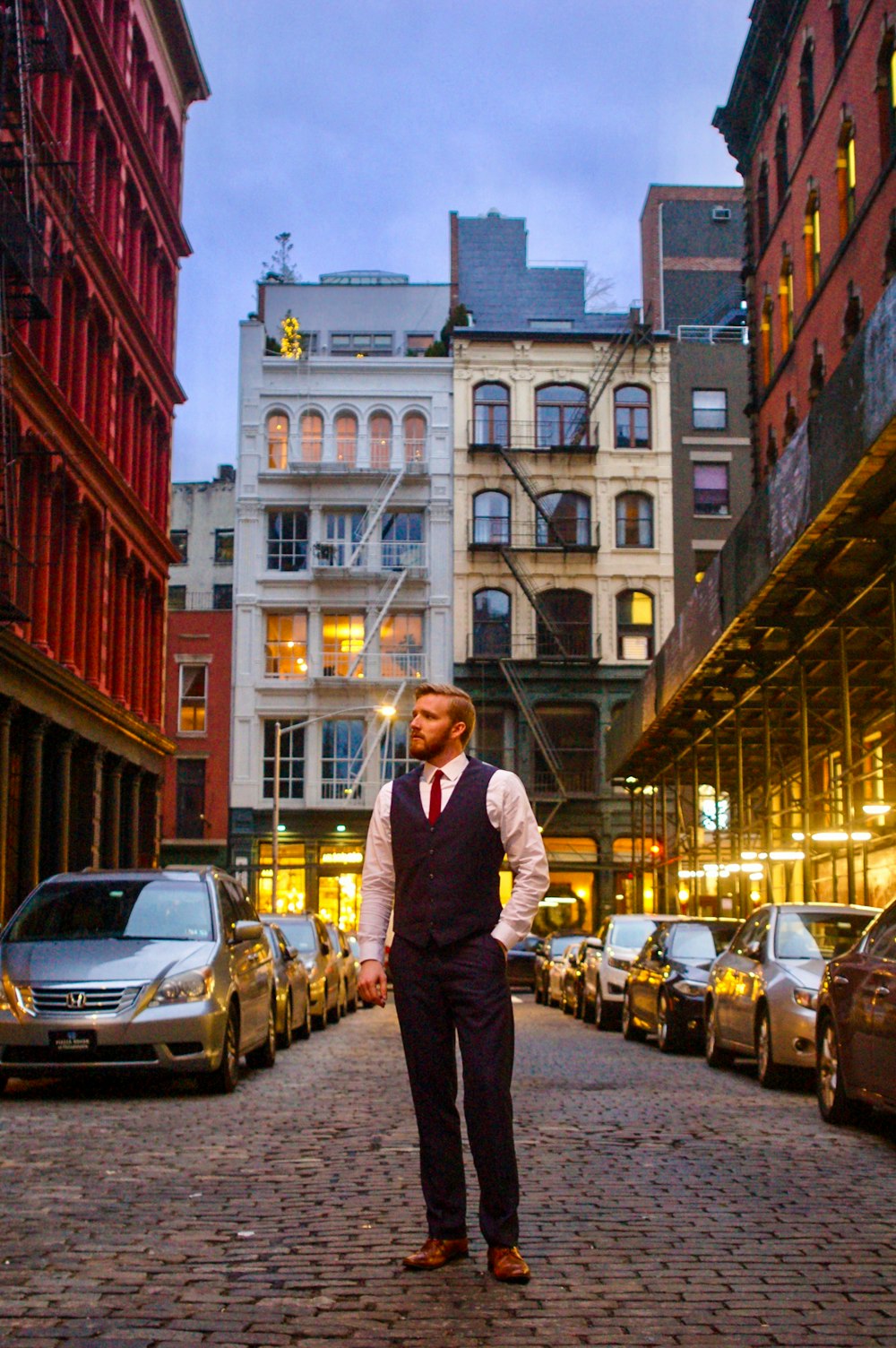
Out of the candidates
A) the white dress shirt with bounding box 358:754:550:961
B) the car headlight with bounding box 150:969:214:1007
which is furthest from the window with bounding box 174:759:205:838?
→ the white dress shirt with bounding box 358:754:550:961

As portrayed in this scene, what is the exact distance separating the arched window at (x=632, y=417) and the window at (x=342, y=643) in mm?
10940

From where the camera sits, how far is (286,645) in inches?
2287

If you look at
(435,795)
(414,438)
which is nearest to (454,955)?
(435,795)

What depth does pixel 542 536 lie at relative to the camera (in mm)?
59000

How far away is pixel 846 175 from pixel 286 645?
3209cm

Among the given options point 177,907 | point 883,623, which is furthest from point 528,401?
point 177,907

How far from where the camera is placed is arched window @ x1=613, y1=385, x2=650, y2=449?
59.8 meters

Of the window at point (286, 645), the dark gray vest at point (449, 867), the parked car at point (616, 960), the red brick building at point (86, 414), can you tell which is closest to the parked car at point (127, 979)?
the dark gray vest at point (449, 867)

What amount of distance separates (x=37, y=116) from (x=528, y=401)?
105ft

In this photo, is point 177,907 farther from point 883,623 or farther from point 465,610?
point 465,610

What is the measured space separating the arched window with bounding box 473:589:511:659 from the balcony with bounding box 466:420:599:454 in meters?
4.92

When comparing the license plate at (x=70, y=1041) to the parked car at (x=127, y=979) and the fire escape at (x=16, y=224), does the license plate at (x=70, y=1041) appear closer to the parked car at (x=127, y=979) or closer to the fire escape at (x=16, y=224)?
the parked car at (x=127, y=979)

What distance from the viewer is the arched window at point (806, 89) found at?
32.3 metres

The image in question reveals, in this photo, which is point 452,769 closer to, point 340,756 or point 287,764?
point 340,756
